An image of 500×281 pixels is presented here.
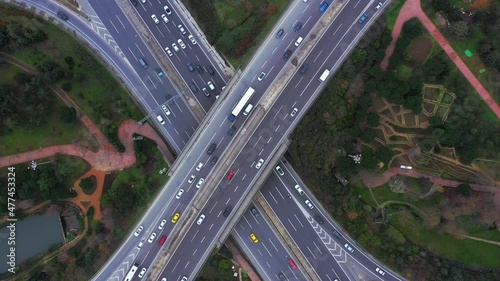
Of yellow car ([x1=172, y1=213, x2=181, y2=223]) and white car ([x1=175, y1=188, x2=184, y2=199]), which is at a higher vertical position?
white car ([x1=175, y1=188, x2=184, y2=199])

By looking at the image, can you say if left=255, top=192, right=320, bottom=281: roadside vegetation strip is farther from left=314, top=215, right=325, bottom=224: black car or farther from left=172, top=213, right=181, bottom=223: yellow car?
left=172, top=213, right=181, bottom=223: yellow car

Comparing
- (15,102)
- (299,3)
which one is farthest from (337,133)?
(15,102)

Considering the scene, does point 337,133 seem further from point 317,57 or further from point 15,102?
point 15,102

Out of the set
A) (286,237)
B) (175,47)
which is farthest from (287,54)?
(286,237)

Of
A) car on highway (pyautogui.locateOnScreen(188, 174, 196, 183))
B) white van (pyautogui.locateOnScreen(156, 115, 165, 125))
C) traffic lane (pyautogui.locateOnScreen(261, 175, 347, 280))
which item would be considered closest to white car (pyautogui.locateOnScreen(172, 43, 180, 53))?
white van (pyautogui.locateOnScreen(156, 115, 165, 125))

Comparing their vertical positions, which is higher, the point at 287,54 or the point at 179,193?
the point at 287,54

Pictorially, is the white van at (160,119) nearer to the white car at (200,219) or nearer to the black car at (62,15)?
the white car at (200,219)

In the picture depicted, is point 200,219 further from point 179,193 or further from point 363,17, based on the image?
point 363,17
